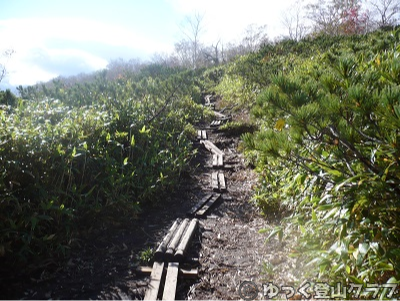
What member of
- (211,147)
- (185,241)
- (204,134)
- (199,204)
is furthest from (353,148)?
(204,134)

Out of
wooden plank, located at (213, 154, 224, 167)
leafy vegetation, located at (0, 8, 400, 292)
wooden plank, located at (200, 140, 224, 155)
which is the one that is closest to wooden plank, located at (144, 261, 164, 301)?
leafy vegetation, located at (0, 8, 400, 292)

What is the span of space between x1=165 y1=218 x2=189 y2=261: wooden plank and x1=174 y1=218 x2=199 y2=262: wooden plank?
0.15 ft

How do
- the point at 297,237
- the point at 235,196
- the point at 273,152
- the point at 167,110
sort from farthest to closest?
the point at 167,110 → the point at 235,196 → the point at 297,237 → the point at 273,152

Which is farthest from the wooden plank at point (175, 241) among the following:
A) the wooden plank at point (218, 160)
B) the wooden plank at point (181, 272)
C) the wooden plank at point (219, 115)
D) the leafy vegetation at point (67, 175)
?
the wooden plank at point (219, 115)

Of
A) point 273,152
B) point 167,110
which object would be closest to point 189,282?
point 273,152

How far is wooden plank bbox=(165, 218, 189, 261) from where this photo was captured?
3350mm

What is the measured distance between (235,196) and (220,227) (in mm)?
1203

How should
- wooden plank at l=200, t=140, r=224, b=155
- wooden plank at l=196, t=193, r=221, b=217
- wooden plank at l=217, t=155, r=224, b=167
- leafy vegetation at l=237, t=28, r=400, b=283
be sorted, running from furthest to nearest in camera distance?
wooden plank at l=200, t=140, r=224, b=155 < wooden plank at l=217, t=155, r=224, b=167 < wooden plank at l=196, t=193, r=221, b=217 < leafy vegetation at l=237, t=28, r=400, b=283

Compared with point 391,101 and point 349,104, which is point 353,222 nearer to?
point 349,104

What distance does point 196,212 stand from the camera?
468 cm

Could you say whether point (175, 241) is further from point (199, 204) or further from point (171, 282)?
point (199, 204)

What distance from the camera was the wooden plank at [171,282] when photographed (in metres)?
2.78

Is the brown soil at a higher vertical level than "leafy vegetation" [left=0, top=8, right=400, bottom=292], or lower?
lower

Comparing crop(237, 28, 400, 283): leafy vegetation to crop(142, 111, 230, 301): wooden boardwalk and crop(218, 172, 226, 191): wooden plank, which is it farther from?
crop(218, 172, 226, 191): wooden plank
